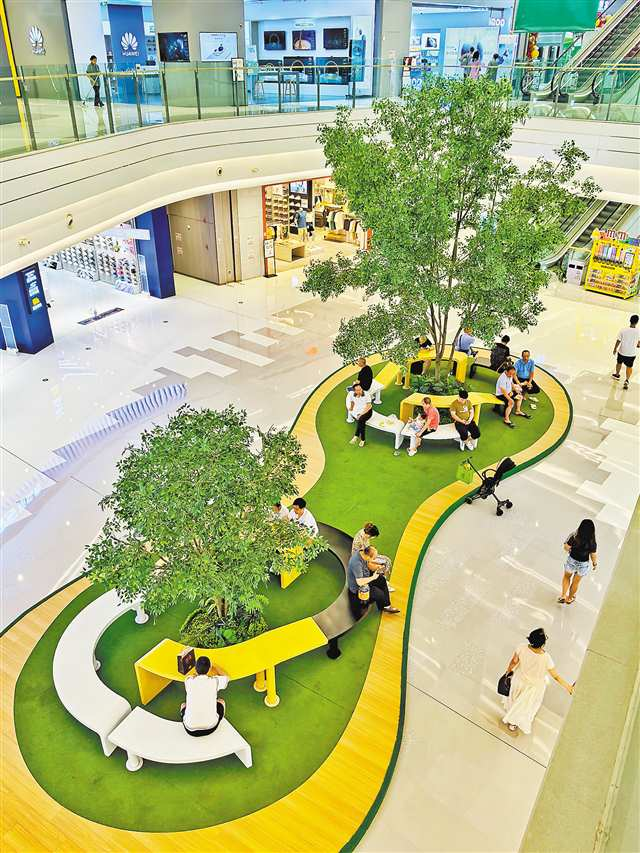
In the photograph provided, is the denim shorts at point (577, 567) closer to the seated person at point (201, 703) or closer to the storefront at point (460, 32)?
the seated person at point (201, 703)

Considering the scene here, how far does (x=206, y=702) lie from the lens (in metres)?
5.16

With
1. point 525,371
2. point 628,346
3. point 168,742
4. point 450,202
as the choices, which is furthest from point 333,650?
point 628,346

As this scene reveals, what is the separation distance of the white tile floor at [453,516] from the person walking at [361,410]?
1349 mm

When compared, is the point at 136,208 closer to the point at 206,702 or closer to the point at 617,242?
the point at 206,702

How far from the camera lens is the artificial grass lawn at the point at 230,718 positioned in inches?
198

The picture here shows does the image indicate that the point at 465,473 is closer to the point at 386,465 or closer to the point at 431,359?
the point at 386,465

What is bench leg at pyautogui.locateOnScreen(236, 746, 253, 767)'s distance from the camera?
5.22 metres

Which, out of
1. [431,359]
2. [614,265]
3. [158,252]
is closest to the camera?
[431,359]

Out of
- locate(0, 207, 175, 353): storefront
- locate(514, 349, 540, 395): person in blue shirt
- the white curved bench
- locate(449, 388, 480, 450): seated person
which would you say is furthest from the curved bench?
locate(0, 207, 175, 353): storefront

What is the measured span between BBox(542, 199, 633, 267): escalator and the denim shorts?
13.8m

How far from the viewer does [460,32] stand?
30875 millimetres

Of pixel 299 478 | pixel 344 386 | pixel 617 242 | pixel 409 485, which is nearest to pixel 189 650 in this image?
pixel 299 478

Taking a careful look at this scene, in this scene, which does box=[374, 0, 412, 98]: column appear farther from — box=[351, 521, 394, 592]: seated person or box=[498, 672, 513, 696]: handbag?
box=[498, 672, 513, 696]: handbag

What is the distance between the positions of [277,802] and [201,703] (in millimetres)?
962
